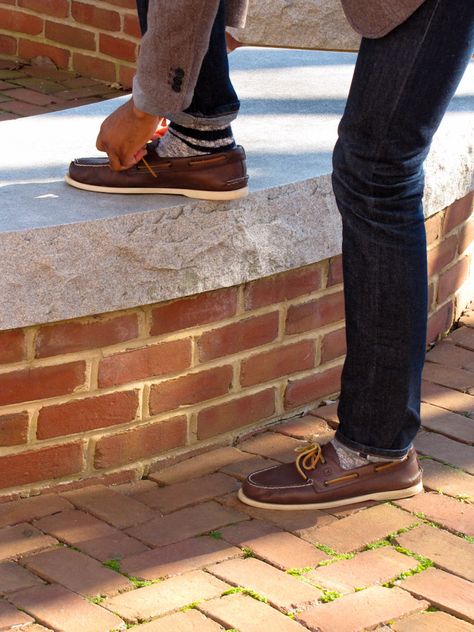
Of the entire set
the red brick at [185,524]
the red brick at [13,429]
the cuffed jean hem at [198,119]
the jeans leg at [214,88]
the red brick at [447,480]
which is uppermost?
the jeans leg at [214,88]

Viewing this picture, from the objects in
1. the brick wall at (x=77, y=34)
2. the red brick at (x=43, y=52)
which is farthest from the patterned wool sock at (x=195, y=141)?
the red brick at (x=43, y=52)

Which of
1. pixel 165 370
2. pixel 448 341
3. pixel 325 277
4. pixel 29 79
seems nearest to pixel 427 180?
pixel 325 277

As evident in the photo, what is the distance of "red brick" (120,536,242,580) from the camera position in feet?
6.60

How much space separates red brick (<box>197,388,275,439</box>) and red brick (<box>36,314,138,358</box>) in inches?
11.2

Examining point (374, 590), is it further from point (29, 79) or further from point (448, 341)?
point (29, 79)

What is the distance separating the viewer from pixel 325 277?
2559 millimetres

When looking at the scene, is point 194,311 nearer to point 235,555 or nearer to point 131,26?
point 235,555

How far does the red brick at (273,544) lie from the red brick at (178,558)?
3cm

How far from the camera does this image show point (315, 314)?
2.57 m

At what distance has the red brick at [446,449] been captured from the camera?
2428 mm

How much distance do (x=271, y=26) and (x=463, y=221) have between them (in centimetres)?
134

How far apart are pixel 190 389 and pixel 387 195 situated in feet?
2.05

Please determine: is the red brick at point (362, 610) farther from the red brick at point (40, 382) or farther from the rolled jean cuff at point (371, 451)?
the red brick at point (40, 382)

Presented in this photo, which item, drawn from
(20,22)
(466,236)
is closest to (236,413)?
(466,236)
